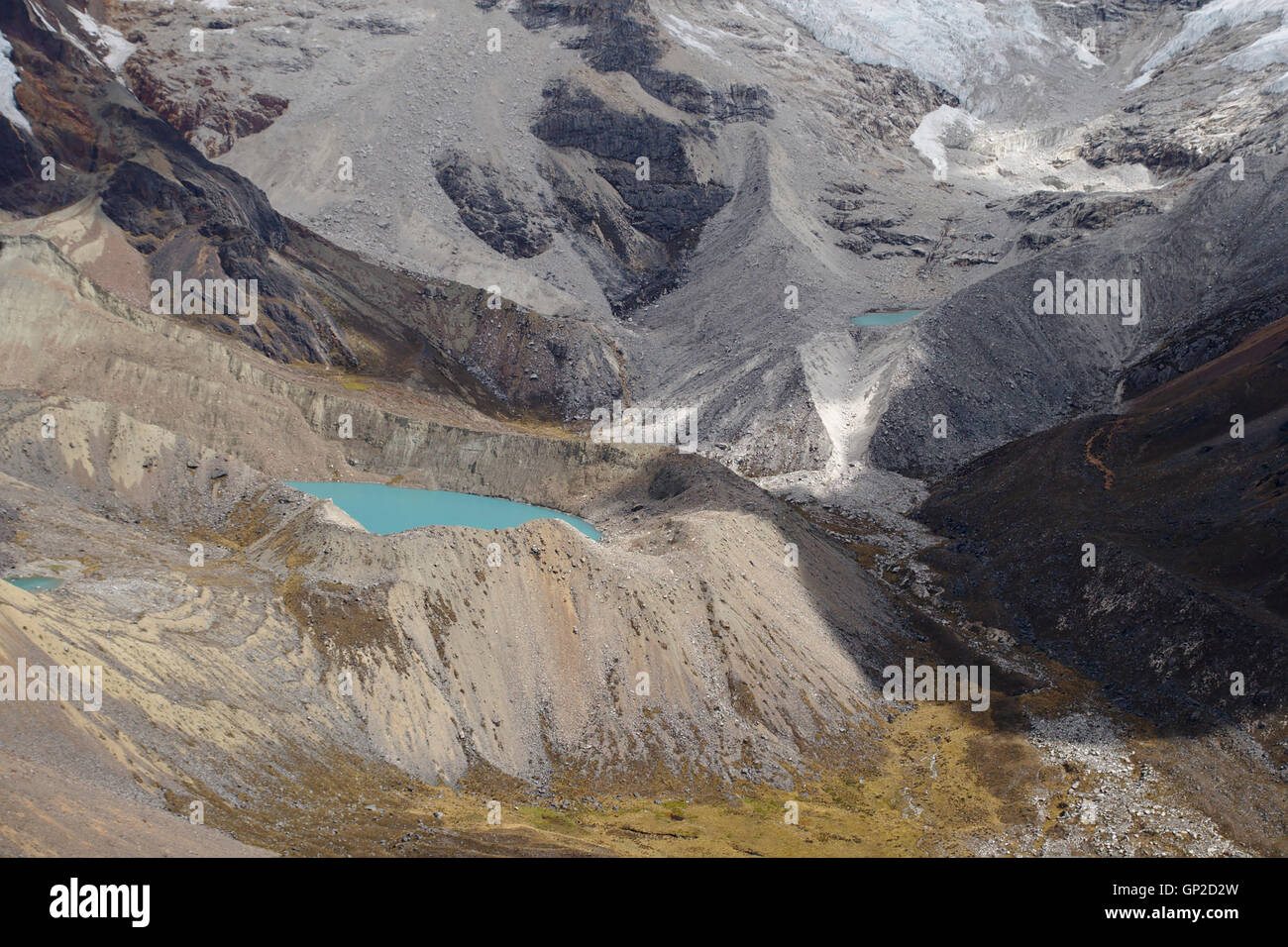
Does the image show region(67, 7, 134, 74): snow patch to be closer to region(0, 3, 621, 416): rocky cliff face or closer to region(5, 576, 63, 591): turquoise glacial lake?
region(0, 3, 621, 416): rocky cliff face

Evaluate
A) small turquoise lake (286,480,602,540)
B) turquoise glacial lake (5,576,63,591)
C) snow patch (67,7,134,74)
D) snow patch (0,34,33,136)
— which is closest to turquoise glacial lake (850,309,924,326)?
small turquoise lake (286,480,602,540)

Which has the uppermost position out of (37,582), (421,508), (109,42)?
(109,42)

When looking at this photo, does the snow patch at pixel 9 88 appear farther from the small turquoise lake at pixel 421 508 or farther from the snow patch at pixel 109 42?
the small turquoise lake at pixel 421 508

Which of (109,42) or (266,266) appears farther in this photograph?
(109,42)

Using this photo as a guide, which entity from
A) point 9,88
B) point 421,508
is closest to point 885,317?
point 421,508

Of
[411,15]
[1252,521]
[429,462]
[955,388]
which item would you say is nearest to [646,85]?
[411,15]

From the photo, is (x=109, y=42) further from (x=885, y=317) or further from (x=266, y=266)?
(x=885, y=317)
